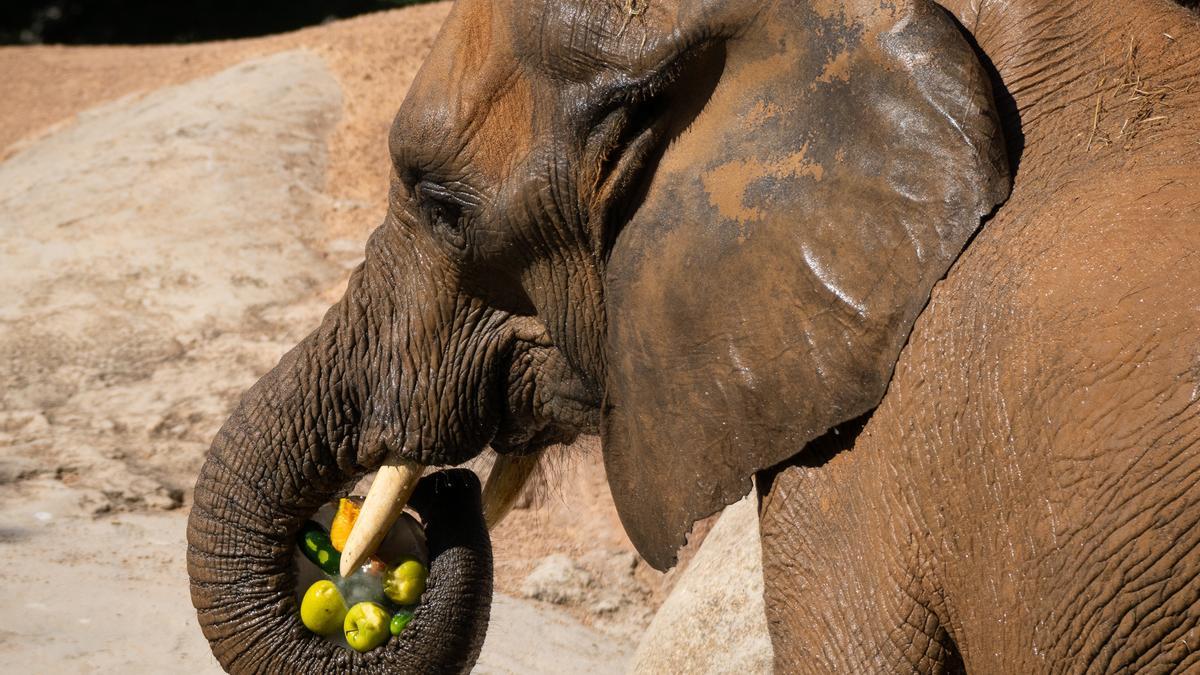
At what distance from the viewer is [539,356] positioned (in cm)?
301

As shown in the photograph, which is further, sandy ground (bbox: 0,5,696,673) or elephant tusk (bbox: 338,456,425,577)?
sandy ground (bbox: 0,5,696,673)

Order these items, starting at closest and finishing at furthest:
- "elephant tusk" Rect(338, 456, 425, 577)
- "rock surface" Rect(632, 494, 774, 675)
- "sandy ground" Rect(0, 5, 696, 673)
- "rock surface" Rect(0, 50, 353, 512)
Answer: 1. "elephant tusk" Rect(338, 456, 425, 577)
2. "rock surface" Rect(632, 494, 774, 675)
3. "sandy ground" Rect(0, 5, 696, 673)
4. "rock surface" Rect(0, 50, 353, 512)

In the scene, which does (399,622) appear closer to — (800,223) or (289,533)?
(289,533)

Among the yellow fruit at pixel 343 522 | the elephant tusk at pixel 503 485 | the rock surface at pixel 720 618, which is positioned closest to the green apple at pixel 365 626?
the yellow fruit at pixel 343 522

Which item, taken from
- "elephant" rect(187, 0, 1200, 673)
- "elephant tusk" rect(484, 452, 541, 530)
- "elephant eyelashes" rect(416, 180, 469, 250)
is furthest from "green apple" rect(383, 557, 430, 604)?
"elephant eyelashes" rect(416, 180, 469, 250)

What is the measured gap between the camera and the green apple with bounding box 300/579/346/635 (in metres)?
3.27

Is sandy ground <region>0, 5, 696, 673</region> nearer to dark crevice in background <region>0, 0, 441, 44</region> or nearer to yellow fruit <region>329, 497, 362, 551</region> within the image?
yellow fruit <region>329, 497, 362, 551</region>

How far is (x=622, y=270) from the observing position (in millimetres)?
2578

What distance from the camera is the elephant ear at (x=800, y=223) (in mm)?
2242

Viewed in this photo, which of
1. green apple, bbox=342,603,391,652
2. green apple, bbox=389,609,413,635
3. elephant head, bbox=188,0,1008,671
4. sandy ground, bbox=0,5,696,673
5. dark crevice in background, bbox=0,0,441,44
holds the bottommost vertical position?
dark crevice in background, bbox=0,0,441,44

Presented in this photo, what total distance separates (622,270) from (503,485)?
109 cm

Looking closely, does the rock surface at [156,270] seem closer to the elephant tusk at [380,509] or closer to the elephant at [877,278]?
the elephant tusk at [380,509]

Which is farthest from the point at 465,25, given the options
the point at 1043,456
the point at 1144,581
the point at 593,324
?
the point at 1144,581

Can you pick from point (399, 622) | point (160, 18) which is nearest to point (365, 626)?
point (399, 622)
